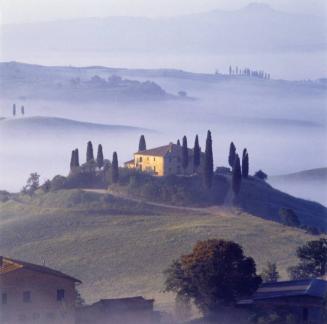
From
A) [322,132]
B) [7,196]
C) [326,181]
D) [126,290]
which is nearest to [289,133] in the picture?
[322,132]

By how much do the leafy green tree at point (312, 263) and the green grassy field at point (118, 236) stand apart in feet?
3.53

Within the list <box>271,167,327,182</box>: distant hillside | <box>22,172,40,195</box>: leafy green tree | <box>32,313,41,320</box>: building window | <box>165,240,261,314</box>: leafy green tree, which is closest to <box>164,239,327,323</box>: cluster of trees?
<box>165,240,261,314</box>: leafy green tree

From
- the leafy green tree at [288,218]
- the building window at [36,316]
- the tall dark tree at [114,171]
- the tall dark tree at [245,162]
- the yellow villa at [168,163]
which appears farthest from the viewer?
the yellow villa at [168,163]

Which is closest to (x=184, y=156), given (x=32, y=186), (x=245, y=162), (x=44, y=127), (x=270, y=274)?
(x=245, y=162)

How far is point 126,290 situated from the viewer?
4219cm

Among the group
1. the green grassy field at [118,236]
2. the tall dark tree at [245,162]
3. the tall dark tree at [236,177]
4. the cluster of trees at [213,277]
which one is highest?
the tall dark tree at [245,162]

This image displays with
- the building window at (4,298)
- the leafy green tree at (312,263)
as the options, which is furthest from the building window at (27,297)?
the leafy green tree at (312,263)

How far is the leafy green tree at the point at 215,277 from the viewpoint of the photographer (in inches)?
1374

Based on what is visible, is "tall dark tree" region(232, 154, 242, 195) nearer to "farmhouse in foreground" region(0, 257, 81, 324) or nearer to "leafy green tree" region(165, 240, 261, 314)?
"leafy green tree" region(165, 240, 261, 314)

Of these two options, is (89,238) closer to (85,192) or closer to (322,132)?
(85,192)

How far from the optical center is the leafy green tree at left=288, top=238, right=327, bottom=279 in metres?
40.1

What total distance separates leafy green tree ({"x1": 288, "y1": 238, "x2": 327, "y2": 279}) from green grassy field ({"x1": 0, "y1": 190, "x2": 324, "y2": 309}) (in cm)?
108

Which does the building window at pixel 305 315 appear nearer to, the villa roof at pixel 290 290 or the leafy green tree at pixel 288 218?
the villa roof at pixel 290 290

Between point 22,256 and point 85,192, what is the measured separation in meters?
11.4
